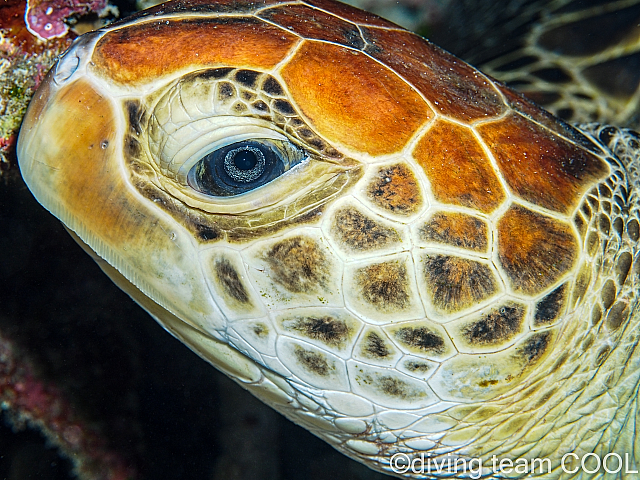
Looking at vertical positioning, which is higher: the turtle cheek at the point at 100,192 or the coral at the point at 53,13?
the coral at the point at 53,13

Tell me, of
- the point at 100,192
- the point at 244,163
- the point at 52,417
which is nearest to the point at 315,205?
the point at 244,163

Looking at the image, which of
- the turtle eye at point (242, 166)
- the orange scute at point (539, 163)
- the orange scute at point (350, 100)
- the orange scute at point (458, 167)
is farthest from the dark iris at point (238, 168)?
the orange scute at point (539, 163)

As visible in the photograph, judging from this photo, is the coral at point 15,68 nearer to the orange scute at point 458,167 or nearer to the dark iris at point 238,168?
the dark iris at point 238,168

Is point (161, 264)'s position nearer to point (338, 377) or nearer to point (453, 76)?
point (338, 377)

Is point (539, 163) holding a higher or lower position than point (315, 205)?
higher

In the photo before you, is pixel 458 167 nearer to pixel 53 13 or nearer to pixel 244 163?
pixel 244 163

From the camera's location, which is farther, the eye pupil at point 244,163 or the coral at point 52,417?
the coral at point 52,417

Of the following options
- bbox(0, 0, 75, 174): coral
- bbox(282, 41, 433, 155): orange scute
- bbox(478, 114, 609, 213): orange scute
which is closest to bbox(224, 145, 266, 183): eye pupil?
bbox(282, 41, 433, 155): orange scute

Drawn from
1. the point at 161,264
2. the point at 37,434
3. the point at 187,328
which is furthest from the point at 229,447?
the point at 161,264
